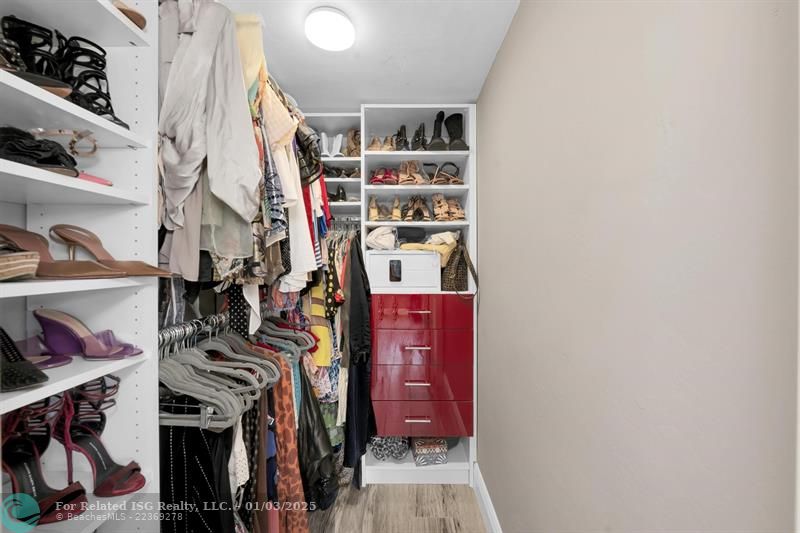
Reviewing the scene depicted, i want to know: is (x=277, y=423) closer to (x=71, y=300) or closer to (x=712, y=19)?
(x=71, y=300)

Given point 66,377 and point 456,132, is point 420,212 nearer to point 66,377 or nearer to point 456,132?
point 456,132

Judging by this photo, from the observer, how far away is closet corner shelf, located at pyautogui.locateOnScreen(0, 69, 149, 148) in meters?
0.58

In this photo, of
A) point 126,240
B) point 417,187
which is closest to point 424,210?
point 417,187

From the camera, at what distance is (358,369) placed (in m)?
2.01

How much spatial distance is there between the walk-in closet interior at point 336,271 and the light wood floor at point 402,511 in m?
0.02

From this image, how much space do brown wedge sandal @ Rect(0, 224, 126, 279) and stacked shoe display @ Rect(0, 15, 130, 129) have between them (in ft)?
0.99

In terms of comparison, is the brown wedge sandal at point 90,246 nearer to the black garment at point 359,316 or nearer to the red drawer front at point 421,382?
the black garment at point 359,316

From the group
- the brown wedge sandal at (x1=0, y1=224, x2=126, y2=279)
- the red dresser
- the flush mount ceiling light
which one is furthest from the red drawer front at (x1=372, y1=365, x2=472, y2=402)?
the flush mount ceiling light

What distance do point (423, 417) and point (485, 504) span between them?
0.53 m

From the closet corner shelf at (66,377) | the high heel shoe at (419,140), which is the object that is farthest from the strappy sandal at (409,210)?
the closet corner shelf at (66,377)

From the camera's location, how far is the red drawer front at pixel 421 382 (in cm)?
205

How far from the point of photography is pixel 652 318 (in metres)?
0.64

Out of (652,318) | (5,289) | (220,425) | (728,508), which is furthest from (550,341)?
(5,289)

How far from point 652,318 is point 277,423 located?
1251mm
